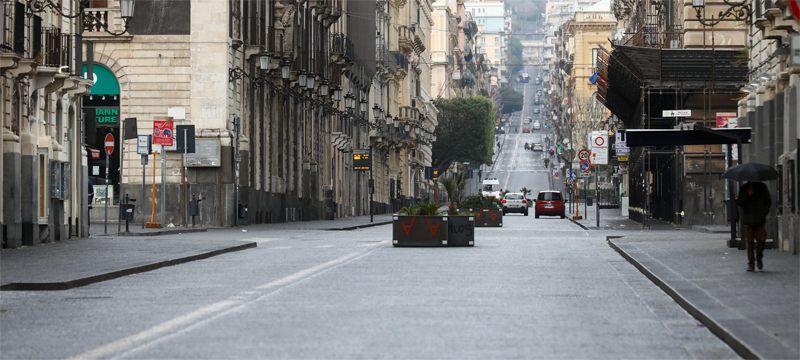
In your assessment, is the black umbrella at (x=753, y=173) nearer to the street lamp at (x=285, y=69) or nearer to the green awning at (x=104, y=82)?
the green awning at (x=104, y=82)

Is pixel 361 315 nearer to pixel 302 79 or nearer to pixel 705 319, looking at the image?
pixel 705 319

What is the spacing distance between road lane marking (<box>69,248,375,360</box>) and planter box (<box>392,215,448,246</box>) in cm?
1268

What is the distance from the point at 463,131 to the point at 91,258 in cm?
13028

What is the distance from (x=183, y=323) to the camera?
51.3 feet

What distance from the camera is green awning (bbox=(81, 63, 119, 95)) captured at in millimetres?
55875

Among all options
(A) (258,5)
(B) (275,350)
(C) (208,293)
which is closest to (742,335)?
(B) (275,350)

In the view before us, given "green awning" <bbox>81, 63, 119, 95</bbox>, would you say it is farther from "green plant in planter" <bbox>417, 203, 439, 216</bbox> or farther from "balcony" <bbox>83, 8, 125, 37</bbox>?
"green plant in planter" <bbox>417, 203, 439, 216</bbox>

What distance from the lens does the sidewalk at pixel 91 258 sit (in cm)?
2215

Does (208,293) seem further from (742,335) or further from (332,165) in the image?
(332,165)

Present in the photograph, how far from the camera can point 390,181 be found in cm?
11462

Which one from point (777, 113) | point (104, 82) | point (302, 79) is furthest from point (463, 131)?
point (777, 113)

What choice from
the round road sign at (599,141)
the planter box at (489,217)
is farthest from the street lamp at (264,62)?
the round road sign at (599,141)

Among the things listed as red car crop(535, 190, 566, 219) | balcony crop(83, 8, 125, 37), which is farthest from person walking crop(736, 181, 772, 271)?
red car crop(535, 190, 566, 219)

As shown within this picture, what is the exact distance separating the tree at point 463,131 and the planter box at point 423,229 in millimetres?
118544
